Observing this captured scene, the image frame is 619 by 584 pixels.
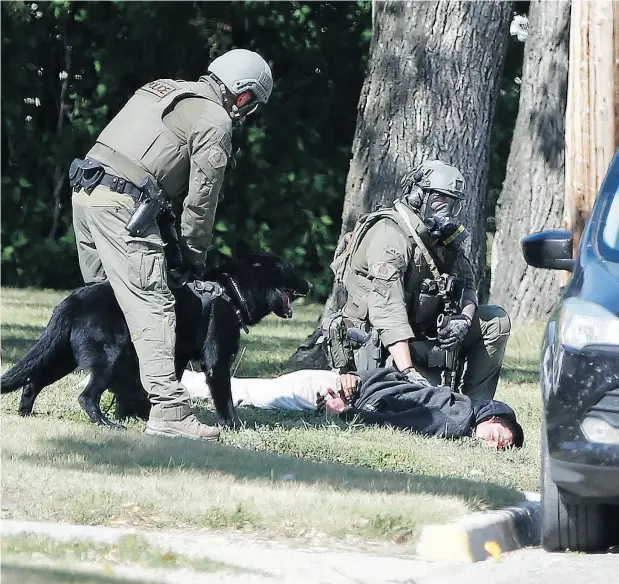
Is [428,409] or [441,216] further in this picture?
[441,216]

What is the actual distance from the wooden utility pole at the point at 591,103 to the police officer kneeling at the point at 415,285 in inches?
39.7

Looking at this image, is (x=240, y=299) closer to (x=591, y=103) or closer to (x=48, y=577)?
(x=591, y=103)

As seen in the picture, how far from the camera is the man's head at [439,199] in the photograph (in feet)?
25.8

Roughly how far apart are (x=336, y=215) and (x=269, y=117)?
1.75 metres

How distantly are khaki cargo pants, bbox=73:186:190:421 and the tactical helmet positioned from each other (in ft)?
6.28

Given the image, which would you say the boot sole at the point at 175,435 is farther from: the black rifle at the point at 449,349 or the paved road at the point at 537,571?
the paved road at the point at 537,571

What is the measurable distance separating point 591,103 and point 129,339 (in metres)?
3.53

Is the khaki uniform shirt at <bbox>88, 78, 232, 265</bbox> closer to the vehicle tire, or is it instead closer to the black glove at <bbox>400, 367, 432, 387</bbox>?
the black glove at <bbox>400, 367, 432, 387</bbox>

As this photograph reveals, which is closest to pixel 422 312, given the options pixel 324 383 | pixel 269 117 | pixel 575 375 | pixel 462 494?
pixel 324 383

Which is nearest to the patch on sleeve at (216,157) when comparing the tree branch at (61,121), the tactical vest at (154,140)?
the tactical vest at (154,140)

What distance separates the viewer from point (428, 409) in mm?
7352

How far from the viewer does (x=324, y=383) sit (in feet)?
28.3

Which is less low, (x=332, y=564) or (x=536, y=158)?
(x=536, y=158)

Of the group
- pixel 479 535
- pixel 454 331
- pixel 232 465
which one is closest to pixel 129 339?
pixel 232 465
